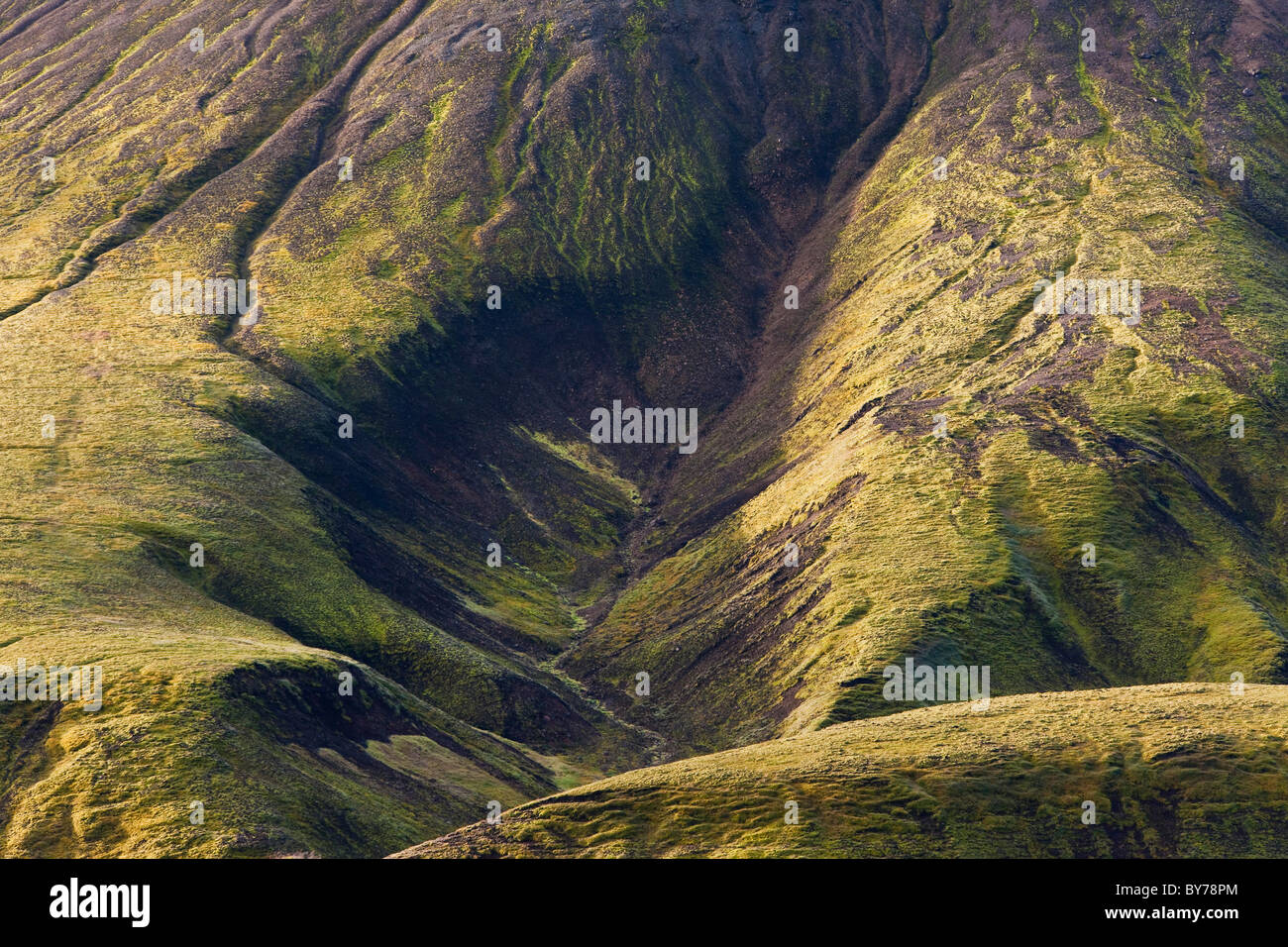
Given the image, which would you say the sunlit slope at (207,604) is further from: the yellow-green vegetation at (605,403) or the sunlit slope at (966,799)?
the sunlit slope at (966,799)

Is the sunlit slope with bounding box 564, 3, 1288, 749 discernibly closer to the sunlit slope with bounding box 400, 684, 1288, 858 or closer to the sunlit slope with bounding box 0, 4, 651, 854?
the sunlit slope with bounding box 0, 4, 651, 854

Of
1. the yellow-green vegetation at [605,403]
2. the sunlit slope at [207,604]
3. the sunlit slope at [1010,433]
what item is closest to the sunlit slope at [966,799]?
the yellow-green vegetation at [605,403]

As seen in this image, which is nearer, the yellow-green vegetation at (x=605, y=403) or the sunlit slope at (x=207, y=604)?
the sunlit slope at (x=207, y=604)

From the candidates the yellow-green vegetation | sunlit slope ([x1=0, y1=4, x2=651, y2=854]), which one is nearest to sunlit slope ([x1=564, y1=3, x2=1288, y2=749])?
the yellow-green vegetation

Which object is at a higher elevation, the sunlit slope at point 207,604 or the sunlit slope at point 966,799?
the sunlit slope at point 207,604

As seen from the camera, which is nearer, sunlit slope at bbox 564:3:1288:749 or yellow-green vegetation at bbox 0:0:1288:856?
yellow-green vegetation at bbox 0:0:1288:856

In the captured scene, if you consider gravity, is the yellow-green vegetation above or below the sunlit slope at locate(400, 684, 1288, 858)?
above
